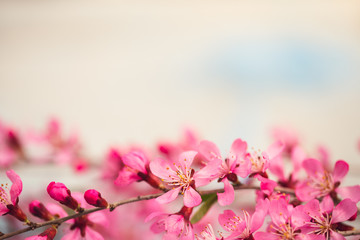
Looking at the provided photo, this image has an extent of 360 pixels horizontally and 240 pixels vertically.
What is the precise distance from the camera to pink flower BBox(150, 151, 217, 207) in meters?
0.32

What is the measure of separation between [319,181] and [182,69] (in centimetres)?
81

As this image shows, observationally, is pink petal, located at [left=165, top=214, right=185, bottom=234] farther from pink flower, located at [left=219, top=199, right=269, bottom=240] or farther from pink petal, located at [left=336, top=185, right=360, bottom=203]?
pink petal, located at [left=336, top=185, right=360, bottom=203]

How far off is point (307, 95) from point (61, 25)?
0.76 meters

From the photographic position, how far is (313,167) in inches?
14.1

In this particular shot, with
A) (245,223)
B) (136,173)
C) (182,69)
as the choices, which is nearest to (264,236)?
(245,223)

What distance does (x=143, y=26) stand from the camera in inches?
47.3

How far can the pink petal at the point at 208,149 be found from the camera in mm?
345

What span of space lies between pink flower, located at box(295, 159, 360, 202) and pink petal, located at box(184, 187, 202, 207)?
10 cm

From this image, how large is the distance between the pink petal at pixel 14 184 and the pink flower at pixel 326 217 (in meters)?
0.24

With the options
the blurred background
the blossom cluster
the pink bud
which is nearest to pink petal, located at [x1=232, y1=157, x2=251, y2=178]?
the blossom cluster

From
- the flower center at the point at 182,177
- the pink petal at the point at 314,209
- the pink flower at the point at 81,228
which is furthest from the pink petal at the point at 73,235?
the pink petal at the point at 314,209

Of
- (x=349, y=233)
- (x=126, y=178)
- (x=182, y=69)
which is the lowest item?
(x=349, y=233)

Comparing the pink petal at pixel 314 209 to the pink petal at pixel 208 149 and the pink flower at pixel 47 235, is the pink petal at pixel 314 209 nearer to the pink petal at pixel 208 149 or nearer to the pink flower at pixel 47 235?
the pink petal at pixel 208 149

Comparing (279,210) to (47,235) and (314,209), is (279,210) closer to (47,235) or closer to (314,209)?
(314,209)
